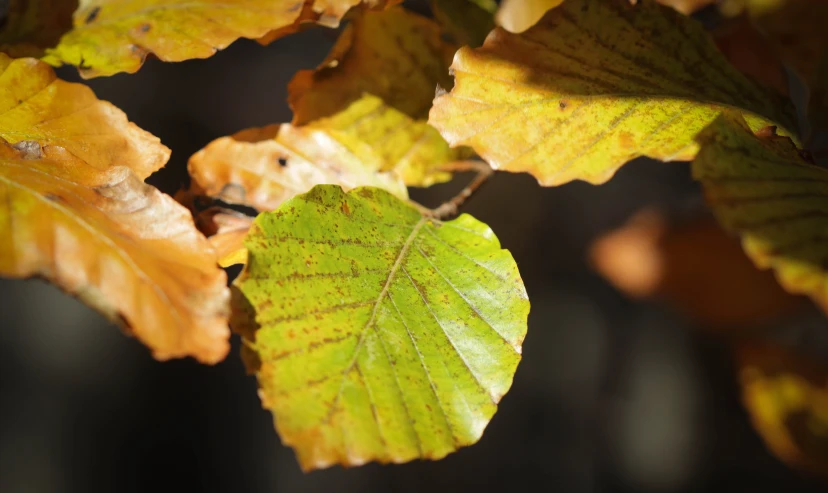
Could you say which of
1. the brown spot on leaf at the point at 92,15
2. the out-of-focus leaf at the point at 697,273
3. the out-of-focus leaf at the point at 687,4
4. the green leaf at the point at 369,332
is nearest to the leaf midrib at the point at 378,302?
the green leaf at the point at 369,332

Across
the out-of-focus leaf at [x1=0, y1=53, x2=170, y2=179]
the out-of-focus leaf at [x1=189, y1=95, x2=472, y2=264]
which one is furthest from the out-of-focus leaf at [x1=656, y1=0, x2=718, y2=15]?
the out-of-focus leaf at [x1=0, y1=53, x2=170, y2=179]

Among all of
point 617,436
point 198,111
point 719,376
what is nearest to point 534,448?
point 617,436

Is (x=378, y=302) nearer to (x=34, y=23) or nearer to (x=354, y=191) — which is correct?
(x=354, y=191)

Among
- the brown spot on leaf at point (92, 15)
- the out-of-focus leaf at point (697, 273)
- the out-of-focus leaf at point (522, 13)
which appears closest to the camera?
the brown spot on leaf at point (92, 15)

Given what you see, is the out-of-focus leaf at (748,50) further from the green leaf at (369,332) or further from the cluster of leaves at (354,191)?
the green leaf at (369,332)

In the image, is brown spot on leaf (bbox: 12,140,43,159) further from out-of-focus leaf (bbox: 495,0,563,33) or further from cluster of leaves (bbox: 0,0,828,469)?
out-of-focus leaf (bbox: 495,0,563,33)

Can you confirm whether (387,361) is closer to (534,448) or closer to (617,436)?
(534,448)

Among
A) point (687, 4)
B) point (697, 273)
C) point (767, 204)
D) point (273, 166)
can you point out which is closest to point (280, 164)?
point (273, 166)

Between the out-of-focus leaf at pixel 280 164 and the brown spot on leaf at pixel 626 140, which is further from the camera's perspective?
the out-of-focus leaf at pixel 280 164
